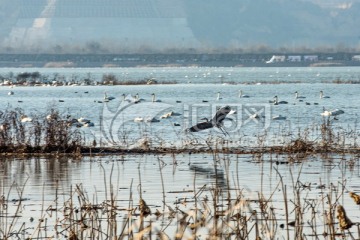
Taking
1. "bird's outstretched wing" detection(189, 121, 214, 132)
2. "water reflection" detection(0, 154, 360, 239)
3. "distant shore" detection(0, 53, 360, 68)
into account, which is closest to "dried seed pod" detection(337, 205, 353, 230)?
"water reflection" detection(0, 154, 360, 239)

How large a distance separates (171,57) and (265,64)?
1554 centimetres

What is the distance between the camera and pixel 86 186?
16188 millimetres

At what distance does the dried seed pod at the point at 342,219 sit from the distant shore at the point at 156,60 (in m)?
158

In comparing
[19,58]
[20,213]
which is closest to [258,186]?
[20,213]

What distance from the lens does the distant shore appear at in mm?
169875

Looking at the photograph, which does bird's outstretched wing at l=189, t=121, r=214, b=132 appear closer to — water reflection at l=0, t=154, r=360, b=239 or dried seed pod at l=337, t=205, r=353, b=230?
water reflection at l=0, t=154, r=360, b=239

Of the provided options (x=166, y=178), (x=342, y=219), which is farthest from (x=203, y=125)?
(x=342, y=219)

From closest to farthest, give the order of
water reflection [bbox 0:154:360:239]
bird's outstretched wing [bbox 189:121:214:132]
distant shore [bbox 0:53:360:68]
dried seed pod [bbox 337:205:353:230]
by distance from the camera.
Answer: dried seed pod [bbox 337:205:353:230] < water reflection [bbox 0:154:360:239] < bird's outstretched wing [bbox 189:121:214:132] < distant shore [bbox 0:53:360:68]

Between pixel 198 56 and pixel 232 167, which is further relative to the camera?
pixel 198 56

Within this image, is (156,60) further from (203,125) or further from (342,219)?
(342,219)

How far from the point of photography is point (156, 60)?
175 metres

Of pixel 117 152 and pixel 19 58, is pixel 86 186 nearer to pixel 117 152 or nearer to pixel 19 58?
pixel 117 152

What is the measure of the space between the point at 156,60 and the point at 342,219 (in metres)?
164

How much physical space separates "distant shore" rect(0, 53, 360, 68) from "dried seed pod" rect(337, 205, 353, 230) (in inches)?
6203
